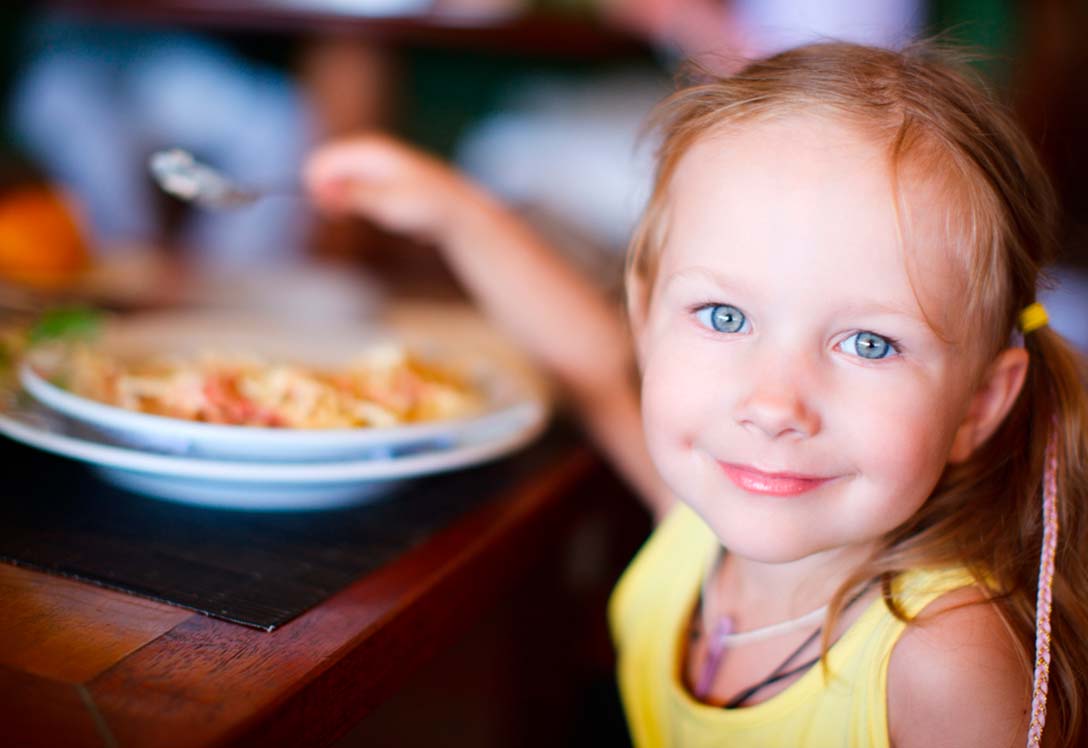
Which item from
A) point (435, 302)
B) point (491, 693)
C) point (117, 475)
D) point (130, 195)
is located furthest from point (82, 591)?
point (130, 195)

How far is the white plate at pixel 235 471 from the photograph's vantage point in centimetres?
66

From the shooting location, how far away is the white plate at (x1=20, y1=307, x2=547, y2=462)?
67 centimetres

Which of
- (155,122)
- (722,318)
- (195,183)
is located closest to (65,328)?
(195,183)

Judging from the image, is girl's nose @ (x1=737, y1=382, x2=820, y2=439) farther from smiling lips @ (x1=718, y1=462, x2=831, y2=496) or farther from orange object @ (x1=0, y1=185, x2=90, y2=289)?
orange object @ (x1=0, y1=185, x2=90, y2=289)

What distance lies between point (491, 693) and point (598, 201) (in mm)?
1393

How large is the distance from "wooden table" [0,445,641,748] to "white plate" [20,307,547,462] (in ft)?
0.26

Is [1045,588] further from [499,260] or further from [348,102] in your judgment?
[348,102]

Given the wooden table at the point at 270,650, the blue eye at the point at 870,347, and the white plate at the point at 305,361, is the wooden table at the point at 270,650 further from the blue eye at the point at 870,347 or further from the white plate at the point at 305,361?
the blue eye at the point at 870,347

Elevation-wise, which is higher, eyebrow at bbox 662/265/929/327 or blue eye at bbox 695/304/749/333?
eyebrow at bbox 662/265/929/327

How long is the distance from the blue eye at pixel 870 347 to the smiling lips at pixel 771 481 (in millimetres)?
85

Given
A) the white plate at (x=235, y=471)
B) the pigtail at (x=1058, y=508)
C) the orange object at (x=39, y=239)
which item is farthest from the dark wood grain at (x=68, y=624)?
the orange object at (x=39, y=239)

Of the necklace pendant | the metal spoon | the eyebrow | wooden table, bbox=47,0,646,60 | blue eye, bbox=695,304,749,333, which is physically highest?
wooden table, bbox=47,0,646,60

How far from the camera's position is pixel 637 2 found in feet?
6.42

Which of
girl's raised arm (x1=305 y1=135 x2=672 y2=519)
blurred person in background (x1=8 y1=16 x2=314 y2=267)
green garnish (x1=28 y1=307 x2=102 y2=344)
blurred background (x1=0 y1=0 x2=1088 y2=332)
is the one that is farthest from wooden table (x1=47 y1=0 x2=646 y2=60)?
green garnish (x1=28 y1=307 x2=102 y2=344)
